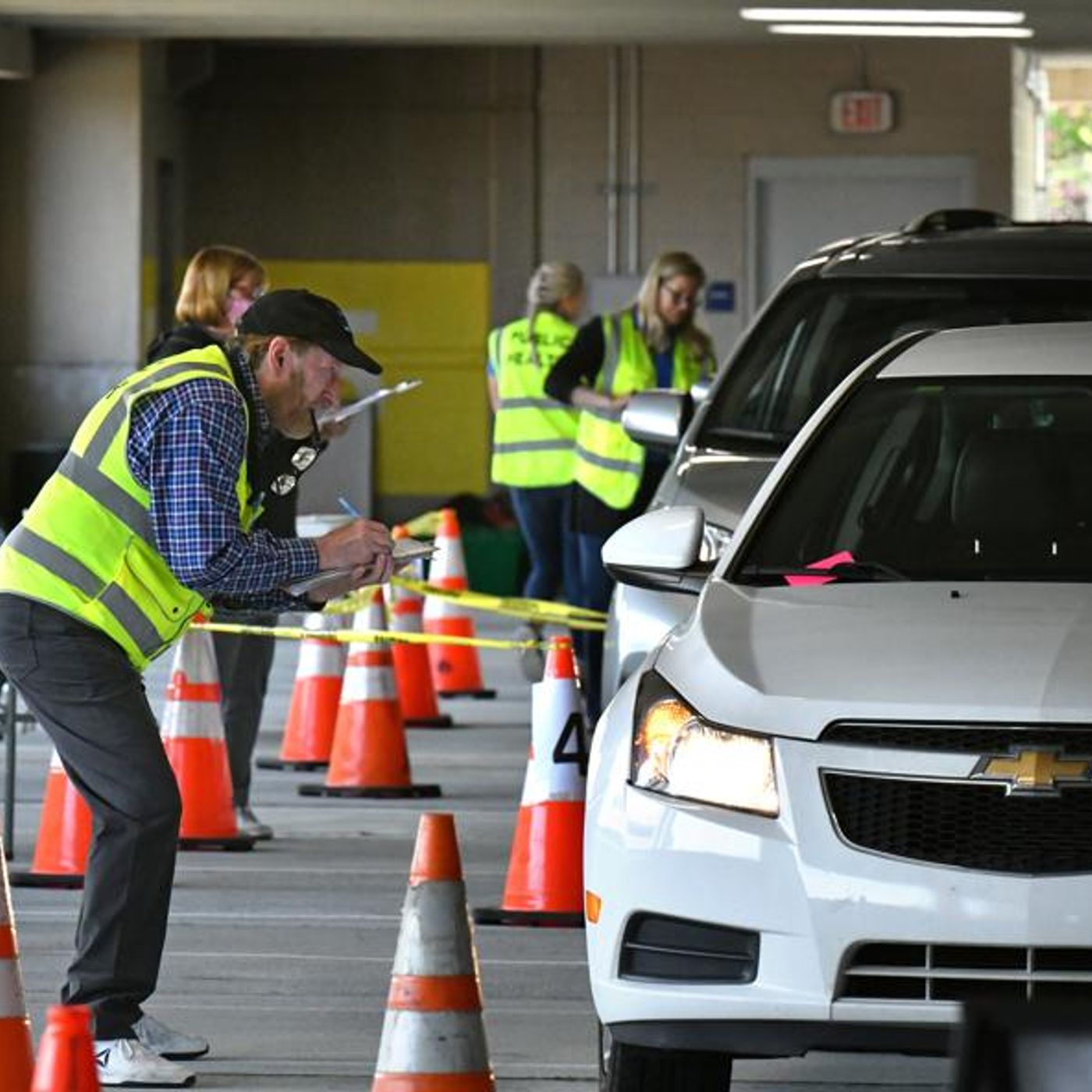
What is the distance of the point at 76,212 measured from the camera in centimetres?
2356

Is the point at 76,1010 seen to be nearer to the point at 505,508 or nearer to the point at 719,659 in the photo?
the point at 719,659

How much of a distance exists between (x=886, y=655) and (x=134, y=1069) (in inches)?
77.2

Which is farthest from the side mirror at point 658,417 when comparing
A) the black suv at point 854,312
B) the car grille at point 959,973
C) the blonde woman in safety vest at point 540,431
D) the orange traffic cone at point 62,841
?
the car grille at point 959,973

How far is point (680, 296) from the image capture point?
525 inches

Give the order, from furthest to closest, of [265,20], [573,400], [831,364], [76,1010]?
[265,20] → [573,400] → [831,364] → [76,1010]

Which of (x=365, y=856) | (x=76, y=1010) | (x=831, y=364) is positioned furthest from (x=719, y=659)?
(x=365, y=856)

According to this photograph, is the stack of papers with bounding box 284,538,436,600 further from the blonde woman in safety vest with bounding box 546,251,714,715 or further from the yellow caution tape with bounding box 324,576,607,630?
the blonde woman in safety vest with bounding box 546,251,714,715

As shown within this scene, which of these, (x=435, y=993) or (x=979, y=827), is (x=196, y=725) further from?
(x=979, y=827)

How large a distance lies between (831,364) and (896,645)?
3907mm

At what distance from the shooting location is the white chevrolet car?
204 inches

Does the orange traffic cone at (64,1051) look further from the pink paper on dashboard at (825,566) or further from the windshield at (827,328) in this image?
the windshield at (827,328)

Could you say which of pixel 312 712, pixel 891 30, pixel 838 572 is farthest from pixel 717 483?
pixel 891 30

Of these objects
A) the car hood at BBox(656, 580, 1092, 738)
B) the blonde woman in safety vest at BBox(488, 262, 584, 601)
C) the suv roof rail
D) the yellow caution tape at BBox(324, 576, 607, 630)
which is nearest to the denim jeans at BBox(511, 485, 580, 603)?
the blonde woman in safety vest at BBox(488, 262, 584, 601)

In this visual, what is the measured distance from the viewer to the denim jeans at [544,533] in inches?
586
